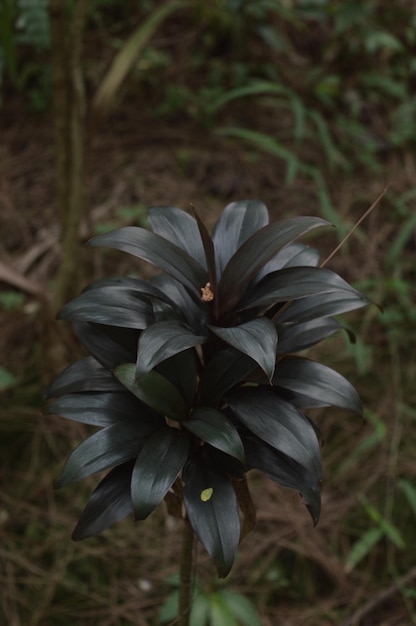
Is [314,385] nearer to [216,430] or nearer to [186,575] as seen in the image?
[216,430]

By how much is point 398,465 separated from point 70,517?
38.4 inches

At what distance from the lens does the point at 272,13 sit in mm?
3154

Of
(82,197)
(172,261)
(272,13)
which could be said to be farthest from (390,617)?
(272,13)

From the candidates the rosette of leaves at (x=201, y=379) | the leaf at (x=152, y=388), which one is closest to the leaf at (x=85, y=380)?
the rosette of leaves at (x=201, y=379)

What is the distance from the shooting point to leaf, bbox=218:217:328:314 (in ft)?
3.16

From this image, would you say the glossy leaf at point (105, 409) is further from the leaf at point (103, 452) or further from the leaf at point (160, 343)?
the leaf at point (160, 343)

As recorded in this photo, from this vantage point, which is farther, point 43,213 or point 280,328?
point 43,213

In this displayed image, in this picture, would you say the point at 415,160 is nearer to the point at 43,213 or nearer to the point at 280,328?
the point at 43,213

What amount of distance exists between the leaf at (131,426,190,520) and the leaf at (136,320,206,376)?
143 millimetres

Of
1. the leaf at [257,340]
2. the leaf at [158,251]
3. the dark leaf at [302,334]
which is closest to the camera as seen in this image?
the leaf at [257,340]

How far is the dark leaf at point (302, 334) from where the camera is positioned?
1081mm

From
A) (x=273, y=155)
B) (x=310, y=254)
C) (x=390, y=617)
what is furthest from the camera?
(x=273, y=155)

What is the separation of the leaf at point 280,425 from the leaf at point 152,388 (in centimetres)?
9

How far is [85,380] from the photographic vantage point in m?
1.07
